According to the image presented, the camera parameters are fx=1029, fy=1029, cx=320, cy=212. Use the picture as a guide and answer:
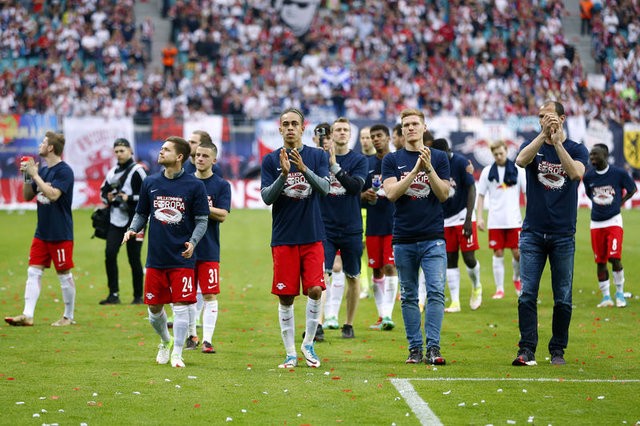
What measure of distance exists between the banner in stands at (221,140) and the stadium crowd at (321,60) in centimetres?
137

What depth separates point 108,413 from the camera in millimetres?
7418

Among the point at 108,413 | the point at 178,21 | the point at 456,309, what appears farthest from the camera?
the point at 178,21

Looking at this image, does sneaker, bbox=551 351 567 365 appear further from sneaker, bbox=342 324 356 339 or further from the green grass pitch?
sneaker, bbox=342 324 356 339

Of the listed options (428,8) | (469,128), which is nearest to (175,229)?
(469,128)

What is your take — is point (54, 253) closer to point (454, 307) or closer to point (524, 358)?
point (454, 307)

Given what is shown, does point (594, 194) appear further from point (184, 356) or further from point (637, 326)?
point (184, 356)

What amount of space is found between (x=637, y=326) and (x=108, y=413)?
290 inches

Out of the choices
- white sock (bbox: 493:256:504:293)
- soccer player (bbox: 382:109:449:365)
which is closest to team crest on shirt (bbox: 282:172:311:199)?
soccer player (bbox: 382:109:449:365)

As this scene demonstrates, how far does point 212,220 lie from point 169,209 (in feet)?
4.09

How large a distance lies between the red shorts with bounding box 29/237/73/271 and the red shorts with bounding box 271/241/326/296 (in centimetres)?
390

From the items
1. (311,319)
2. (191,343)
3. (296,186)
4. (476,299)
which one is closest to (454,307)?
(476,299)

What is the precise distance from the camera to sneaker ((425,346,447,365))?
31.3 feet

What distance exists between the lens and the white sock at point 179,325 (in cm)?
963

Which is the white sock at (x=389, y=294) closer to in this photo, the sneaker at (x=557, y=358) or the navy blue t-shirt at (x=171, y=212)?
the sneaker at (x=557, y=358)
